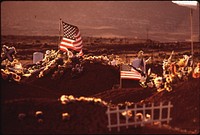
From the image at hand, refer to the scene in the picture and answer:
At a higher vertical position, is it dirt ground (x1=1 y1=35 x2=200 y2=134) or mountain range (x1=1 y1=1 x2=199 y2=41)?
mountain range (x1=1 y1=1 x2=199 y2=41)

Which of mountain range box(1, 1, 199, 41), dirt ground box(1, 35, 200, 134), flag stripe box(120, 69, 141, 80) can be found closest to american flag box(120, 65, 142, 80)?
flag stripe box(120, 69, 141, 80)

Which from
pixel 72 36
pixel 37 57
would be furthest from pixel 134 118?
pixel 37 57

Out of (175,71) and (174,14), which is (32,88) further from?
(174,14)

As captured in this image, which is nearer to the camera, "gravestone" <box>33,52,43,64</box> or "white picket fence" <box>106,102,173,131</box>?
"white picket fence" <box>106,102,173,131</box>

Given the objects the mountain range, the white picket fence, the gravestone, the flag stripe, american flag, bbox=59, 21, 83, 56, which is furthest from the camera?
the gravestone

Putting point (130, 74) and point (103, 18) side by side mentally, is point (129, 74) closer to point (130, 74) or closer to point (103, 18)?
point (130, 74)

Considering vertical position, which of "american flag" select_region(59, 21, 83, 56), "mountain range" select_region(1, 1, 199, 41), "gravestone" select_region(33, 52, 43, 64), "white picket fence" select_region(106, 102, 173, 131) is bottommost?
"white picket fence" select_region(106, 102, 173, 131)

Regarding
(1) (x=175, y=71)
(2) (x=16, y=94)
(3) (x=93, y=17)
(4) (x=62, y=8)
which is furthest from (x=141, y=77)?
(2) (x=16, y=94)

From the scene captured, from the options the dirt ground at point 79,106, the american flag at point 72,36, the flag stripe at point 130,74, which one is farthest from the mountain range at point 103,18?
the flag stripe at point 130,74

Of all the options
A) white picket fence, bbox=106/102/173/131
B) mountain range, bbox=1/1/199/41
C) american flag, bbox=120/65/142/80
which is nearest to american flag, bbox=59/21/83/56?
mountain range, bbox=1/1/199/41

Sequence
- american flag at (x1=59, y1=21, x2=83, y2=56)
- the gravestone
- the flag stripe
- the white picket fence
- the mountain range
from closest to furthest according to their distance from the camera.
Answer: the white picket fence, the flag stripe, american flag at (x1=59, y1=21, x2=83, y2=56), the mountain range, the gravestone

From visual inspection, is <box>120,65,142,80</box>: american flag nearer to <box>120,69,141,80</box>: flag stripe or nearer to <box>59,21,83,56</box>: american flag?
<box>120,69,141,80</box>: flag stripe
